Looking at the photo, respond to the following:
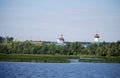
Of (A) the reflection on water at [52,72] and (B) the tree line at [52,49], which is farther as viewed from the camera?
(B) the tree line at [52,49]

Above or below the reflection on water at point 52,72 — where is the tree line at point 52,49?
above

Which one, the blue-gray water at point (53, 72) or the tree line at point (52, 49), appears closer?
the blue-gray water at point (53, 72)

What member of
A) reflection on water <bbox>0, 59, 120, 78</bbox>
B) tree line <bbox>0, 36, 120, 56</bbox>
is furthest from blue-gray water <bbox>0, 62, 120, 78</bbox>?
tree line <bbox>0, 36, 120, 56</bbox>

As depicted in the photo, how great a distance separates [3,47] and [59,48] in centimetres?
1310

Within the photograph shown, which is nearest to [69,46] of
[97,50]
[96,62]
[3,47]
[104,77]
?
[97,50]

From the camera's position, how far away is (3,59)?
53750mm

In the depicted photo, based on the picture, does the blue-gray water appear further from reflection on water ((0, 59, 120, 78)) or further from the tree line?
the tree line

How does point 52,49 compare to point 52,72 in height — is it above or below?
above

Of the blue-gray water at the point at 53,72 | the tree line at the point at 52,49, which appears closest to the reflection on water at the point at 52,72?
the blue-gray water at the point at 53,72

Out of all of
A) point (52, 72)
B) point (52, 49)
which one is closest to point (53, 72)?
point (52, 72)

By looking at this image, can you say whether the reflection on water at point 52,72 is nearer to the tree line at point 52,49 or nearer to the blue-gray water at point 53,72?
the blue-gray water at point 53,72

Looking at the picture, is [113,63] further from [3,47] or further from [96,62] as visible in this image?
[3,47]

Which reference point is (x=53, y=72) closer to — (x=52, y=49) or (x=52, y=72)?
(x=52, y=72)

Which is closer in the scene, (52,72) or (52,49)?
(52,72)
